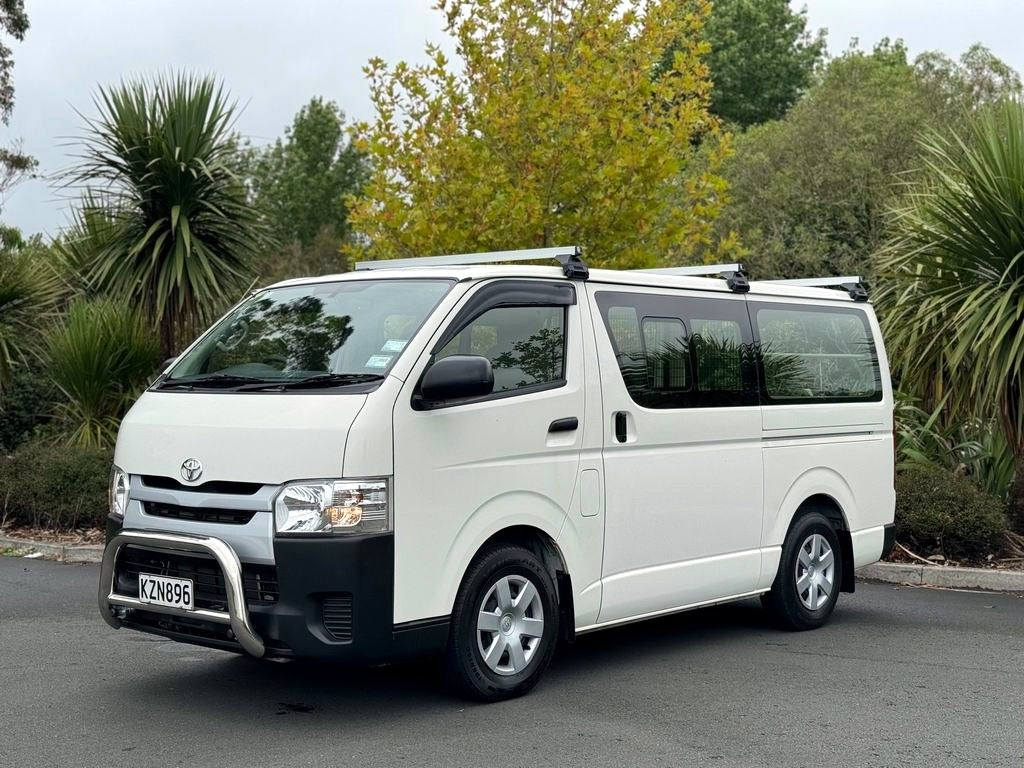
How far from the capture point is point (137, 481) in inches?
245

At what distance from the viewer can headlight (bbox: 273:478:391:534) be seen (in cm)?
559

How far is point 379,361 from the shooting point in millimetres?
6008

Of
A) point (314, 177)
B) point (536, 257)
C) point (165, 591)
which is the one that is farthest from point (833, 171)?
point (314, 177)

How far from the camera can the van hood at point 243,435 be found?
5.63 meters

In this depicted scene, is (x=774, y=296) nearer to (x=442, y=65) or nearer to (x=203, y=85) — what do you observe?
(x=442, y=65)

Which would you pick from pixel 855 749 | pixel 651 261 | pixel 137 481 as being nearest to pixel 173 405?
pixel 137 481

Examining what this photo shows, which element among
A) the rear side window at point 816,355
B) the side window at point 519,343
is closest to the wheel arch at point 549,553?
the side window at point 519,343

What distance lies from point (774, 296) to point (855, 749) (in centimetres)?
354

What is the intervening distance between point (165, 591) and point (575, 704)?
6.74 feet

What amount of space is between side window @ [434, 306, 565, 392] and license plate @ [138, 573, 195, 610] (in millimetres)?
1634

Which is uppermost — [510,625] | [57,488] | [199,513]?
[199,513]

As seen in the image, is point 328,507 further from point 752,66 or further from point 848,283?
point 752,66

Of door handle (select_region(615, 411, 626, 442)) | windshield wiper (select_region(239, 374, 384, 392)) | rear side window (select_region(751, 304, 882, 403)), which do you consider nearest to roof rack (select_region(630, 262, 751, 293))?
rear side window (select_region(751, 304, 882, 403))

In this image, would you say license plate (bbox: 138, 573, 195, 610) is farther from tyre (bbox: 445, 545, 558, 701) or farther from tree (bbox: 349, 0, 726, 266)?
tree (bbox: 349, 0, 726, 266)
